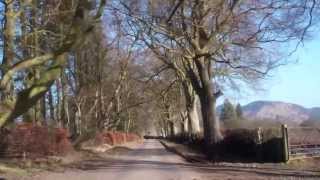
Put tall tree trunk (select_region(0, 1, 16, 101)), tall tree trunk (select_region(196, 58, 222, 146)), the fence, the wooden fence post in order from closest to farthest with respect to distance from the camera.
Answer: tall tree trunk (select_region(0, 1, 16, 101)) → the wooden fence post → the fence → tall tree trunk (select_region(196, 58, 222, 146))

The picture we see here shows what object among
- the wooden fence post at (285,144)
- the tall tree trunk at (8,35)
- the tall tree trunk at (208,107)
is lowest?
the wooden fence post at (285,144)

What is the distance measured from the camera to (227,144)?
37.0 metres

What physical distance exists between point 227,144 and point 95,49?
19433 mm

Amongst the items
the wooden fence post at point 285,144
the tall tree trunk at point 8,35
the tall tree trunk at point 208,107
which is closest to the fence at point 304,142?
the wooden fence post at point 285,144

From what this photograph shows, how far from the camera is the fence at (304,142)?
28.7 m

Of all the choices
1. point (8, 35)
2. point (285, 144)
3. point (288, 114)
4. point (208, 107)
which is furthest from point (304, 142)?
point (288, 114)

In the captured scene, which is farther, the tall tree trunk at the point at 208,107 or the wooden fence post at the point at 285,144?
the tall tree trunk at the point at 208,107

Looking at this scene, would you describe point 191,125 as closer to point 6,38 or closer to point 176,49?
point 176,49

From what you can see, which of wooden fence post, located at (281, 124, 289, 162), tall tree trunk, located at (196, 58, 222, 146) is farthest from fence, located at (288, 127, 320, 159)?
tall tree trunk, located at (196, 58, 222, 146)

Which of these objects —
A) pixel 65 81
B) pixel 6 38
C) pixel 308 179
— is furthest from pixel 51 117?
pixel 308 179

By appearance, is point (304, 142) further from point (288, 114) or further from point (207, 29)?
point (288, 114)

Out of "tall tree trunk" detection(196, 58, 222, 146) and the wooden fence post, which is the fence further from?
"tall tree trunk" detection(196, 58, 222, 146)

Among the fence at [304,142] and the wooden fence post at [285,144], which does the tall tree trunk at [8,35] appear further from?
the fence at [304,142]

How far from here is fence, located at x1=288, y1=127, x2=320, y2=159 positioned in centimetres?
2866
